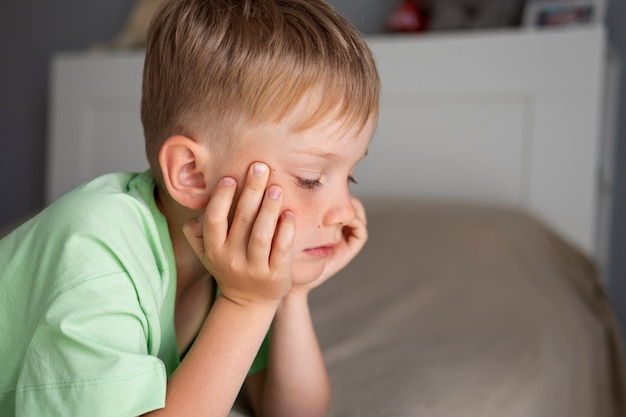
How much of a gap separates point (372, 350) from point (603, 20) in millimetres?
1629

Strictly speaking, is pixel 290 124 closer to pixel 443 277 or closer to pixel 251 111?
pixel 251 111

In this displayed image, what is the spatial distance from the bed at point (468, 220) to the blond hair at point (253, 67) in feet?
1.17

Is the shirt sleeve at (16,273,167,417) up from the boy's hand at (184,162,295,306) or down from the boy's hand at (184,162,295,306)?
down

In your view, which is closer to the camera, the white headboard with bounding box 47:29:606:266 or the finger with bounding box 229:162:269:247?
the finger with bounding box 229:162:269:247

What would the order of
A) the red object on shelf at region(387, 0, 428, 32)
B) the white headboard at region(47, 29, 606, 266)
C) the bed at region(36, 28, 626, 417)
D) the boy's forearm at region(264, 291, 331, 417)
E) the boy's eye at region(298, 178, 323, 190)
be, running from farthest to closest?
the red object on shelf at region(387, 0, 428, 32) → the white headboard at region(47, 29, 606, 266) → the bed at region(36, 28, 626, 417) → the boy's forearm at region(264, 291, 331, 417) → the boy's eye at region(298, 178, 323, 190)

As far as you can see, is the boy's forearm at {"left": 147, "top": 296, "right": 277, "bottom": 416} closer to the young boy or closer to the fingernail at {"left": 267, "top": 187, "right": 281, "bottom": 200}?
the young boy

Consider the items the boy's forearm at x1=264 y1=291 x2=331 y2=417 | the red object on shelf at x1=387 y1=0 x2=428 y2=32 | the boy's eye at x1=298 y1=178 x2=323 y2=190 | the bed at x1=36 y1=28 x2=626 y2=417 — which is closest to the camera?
the boy's eye at x1=298 y1=178 x2=323 y2=190

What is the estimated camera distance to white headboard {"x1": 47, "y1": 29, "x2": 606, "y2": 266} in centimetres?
206

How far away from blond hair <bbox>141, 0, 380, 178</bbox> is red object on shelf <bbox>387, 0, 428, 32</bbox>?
1.67 m

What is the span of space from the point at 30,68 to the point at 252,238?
9.55 ft

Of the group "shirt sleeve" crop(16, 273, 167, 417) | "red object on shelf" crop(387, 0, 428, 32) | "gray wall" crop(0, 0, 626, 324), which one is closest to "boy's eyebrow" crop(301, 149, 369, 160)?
"shirt sleeve" crop(16, 273, 167, 417)

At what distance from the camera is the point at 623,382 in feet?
5.38

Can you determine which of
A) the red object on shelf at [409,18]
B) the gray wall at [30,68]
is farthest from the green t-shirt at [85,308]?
the gray wall at [30,68]

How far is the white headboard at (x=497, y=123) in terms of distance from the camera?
2.06 m
